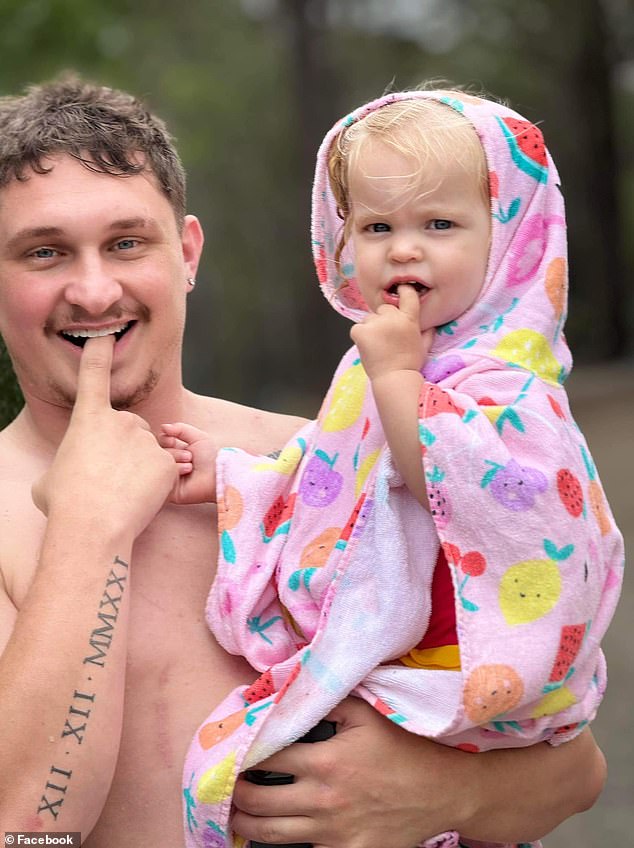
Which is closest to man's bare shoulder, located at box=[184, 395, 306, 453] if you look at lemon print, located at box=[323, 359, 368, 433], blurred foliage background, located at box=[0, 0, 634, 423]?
lemon print, located at box=[323, 359, 368, 433]

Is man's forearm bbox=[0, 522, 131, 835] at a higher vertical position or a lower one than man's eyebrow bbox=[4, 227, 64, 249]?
lower

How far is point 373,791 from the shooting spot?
2.43m

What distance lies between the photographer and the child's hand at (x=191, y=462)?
2859 millimetres

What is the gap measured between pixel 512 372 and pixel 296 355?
41827mm

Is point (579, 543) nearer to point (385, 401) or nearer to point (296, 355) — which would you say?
point (385, 401)

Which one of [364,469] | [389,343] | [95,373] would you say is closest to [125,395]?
[95,373]

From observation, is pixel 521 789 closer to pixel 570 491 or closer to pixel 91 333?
pixel 570 491

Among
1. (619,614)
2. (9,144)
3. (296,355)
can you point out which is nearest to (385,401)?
(9,144)

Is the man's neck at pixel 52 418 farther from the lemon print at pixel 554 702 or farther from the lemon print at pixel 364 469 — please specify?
the lemon print at pixel 554 702

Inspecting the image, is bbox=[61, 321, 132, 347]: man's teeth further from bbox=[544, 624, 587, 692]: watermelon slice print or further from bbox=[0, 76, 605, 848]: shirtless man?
bbox=[544, 624, 587, 692]: watermelon slice print

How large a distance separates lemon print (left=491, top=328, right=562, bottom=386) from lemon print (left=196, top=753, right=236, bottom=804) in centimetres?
94

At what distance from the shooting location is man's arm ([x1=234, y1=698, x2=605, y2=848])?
2422mm

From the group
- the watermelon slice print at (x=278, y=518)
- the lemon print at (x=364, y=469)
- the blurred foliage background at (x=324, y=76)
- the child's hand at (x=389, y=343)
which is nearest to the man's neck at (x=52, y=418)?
the watermelon slice print at (x=278, y=518)

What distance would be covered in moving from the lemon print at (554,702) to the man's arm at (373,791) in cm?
22
